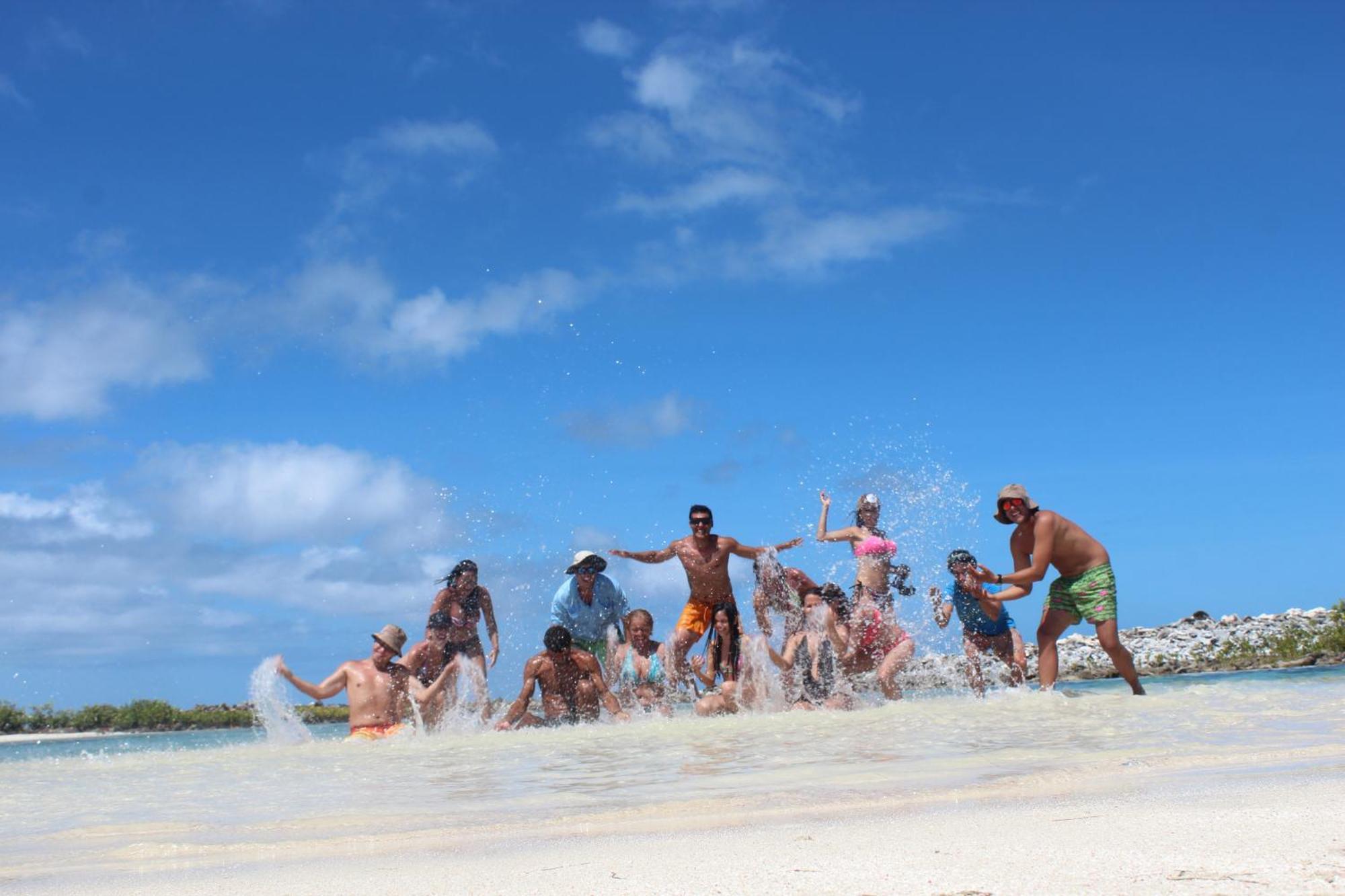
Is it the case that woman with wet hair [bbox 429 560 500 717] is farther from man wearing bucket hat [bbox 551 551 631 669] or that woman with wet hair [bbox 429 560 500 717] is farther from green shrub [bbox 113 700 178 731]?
green shrub [bbox 113 700 178 731]

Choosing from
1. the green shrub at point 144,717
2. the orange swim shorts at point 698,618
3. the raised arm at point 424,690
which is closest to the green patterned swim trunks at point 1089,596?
the orange swim shorts at point 698,618

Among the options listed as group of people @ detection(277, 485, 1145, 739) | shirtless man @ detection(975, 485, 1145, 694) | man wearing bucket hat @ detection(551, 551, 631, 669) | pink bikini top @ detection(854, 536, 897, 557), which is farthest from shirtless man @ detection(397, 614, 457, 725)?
shirtless man @ detection(975, 485, 1145, 694)

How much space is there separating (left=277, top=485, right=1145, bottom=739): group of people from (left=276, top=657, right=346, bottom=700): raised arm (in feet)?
0.04

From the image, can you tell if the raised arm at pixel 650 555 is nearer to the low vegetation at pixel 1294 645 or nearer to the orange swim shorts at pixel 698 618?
the orange swim shorts at pixel 698 618

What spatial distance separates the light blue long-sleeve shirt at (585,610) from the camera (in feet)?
35.9

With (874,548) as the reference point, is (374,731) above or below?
below

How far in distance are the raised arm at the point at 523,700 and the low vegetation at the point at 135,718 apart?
19.3m

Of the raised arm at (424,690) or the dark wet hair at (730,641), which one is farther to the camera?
the dark wet hair at (730,641)

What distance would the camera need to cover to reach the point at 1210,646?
990 inches

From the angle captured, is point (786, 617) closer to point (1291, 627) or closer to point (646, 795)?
point (646, 795)

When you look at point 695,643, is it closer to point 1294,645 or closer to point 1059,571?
point 1059,571

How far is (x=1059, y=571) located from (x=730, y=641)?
335 centimetres

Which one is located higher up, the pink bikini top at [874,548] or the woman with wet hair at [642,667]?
the pink bikini top at [874,548]

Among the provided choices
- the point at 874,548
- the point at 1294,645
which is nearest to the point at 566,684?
the point at 874,548
